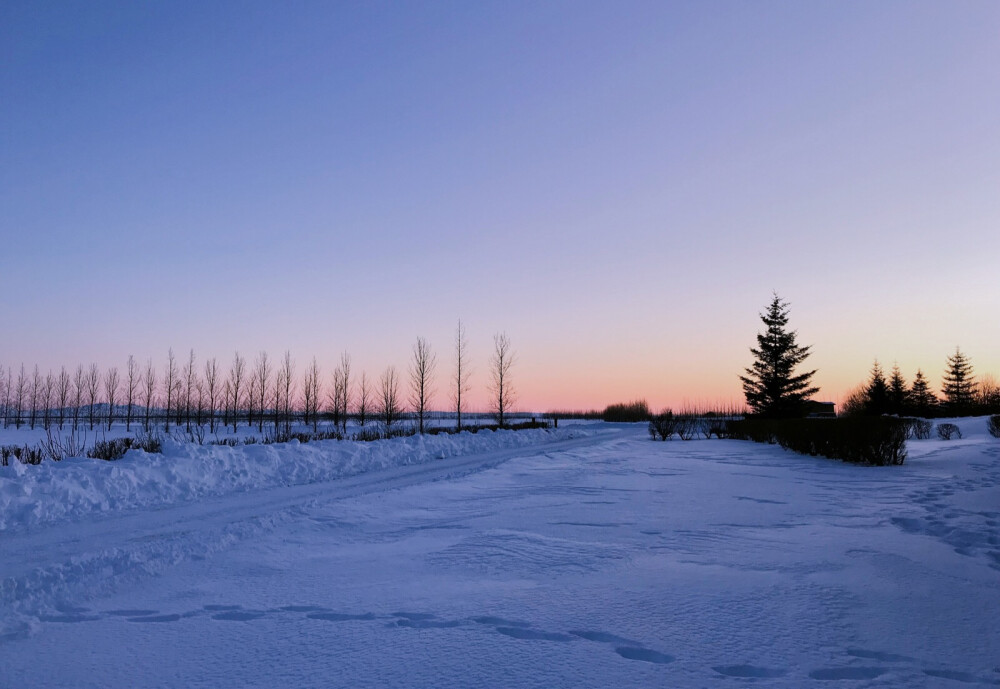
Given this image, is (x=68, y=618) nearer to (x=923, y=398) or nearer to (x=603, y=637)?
(x=603, y=637)

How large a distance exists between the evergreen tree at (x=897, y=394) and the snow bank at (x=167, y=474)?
153ft

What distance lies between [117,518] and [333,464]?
6611 mm

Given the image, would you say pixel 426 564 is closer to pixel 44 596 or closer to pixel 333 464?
pixel 44 596

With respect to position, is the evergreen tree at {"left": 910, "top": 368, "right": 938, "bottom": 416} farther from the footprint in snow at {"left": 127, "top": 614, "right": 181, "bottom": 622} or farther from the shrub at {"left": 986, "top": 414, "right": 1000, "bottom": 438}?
the footprint in snow at {"left": 127, "top": 614, "right": 181, "bottom": 622}

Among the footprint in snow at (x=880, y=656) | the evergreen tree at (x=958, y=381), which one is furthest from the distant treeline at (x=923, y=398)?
the footprint in snow at (x=880, y=656)

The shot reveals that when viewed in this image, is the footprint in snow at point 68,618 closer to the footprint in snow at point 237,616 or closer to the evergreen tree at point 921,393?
the footprint in snow at point 237,616

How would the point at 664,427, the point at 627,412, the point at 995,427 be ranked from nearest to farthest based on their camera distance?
the point at 995,427 → the point at 664,427 → the point at 627,412

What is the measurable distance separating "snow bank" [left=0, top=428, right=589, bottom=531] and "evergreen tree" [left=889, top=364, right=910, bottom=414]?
46781 mm

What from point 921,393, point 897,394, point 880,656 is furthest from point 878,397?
point 880,656

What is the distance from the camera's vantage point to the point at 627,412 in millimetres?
65062

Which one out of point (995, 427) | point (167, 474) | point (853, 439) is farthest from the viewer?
point (995, 427)

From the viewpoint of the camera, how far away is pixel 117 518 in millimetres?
8055

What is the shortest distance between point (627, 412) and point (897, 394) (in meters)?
25.7

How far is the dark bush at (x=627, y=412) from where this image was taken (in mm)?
63588
